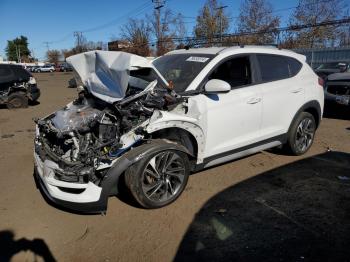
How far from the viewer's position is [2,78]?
12.2m

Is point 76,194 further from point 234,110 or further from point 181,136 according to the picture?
point 234,110

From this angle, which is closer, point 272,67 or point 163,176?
point 163,176

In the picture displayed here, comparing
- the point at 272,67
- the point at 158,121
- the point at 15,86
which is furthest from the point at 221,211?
the point at 15,86

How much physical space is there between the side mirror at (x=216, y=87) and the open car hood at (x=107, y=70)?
590 mm

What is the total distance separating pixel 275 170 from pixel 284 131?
2.12 feet

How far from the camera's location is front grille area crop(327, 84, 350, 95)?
9383 millimetres

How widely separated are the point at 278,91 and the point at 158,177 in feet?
7.80

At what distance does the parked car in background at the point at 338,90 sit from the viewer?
9.31m

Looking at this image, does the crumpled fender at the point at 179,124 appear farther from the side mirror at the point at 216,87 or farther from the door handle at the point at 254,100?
the door handle at the point at 254,100

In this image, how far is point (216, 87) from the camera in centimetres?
419

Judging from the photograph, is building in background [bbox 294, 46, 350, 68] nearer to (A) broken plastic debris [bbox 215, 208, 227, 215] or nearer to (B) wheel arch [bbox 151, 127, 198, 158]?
(B) wheel arch [bbox 151, 127, 198, 158]

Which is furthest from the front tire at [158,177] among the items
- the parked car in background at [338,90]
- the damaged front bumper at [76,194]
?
the parked car in background at [338,90]

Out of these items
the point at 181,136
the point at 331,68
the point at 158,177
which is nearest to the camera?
the point at 158,177

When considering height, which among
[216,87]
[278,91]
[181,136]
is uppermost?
[216,87]
